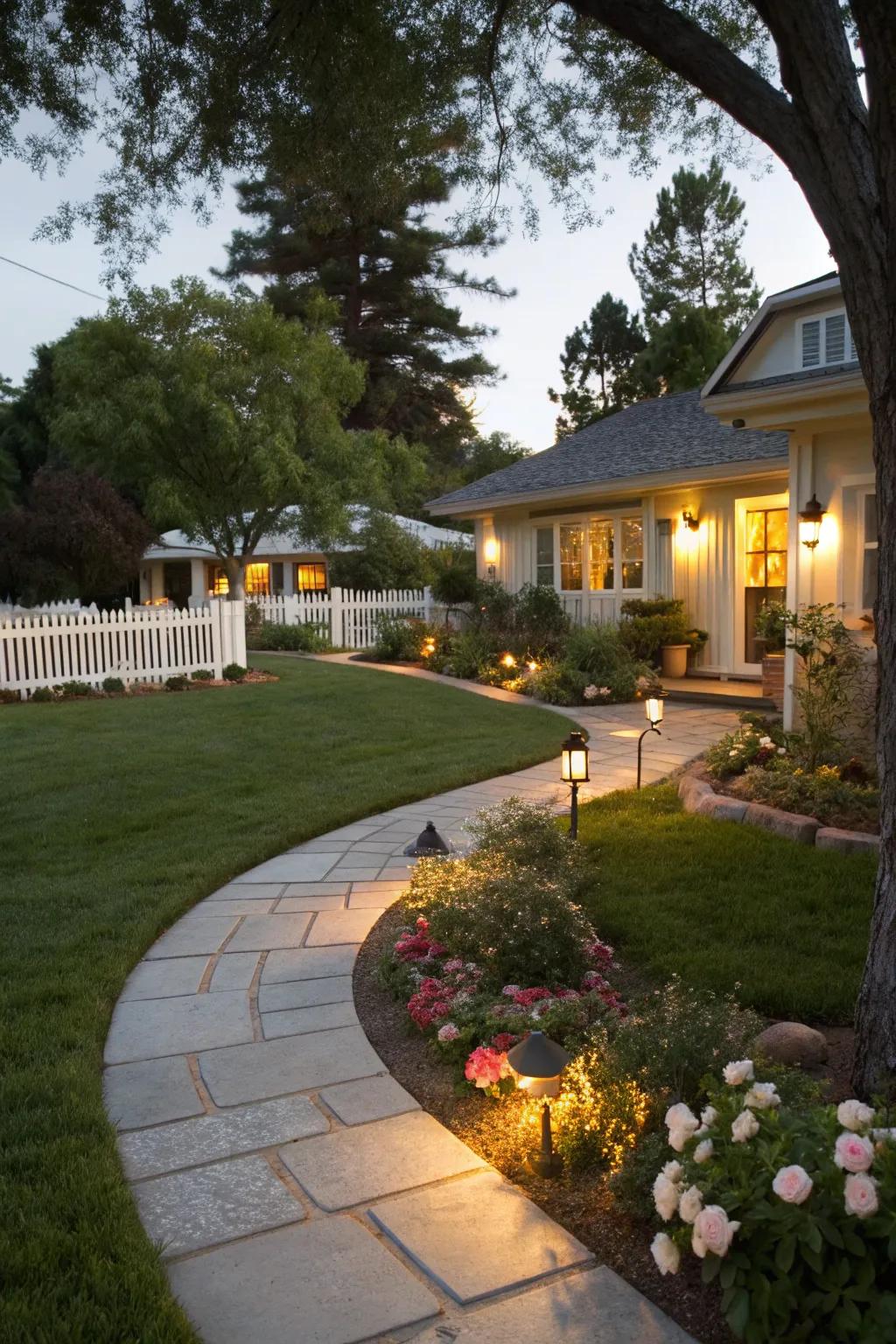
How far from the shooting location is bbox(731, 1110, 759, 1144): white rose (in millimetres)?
1978

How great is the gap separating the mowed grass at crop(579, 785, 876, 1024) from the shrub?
42.7 ft

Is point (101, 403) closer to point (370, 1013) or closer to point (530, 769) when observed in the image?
point (530, 769)

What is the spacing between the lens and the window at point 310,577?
27078mm

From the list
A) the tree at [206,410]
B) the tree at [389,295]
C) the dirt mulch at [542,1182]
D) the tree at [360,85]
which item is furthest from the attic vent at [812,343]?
the tree at [389,295]

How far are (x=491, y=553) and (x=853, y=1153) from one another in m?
14.8

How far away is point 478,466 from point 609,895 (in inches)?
1153

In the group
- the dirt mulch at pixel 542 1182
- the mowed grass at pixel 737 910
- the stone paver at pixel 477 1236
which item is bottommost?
the dirt mulch at pixel 542 1182

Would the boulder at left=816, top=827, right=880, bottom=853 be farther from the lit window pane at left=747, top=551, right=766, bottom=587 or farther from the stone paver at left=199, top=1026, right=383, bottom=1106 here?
the lit window pane at left=747, top=551, right=766, bottom=587

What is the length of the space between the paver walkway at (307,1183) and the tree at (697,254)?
96.9 feet

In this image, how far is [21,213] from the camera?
662 cm

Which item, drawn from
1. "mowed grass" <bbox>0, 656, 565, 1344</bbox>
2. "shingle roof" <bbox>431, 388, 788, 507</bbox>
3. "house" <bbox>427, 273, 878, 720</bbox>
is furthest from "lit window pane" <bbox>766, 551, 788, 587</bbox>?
"mowed grass" <bbox>0, 656, 565, 1344</bbox>

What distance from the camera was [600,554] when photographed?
14.3 m

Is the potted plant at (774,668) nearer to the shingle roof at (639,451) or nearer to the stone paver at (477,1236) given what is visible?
the shingle roof at (639,451)

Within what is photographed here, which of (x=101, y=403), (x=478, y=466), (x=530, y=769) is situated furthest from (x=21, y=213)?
(x=478, y=466)
